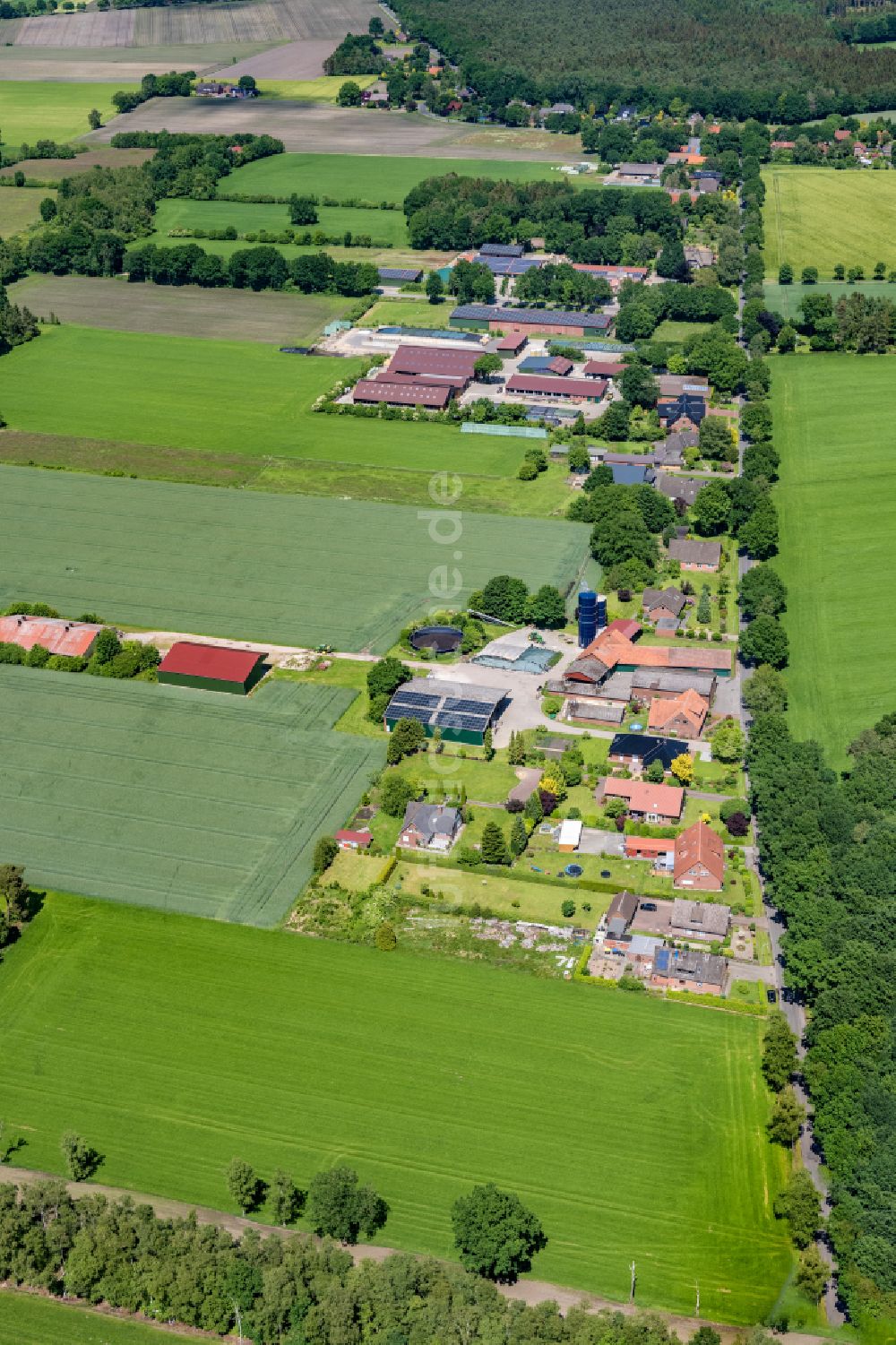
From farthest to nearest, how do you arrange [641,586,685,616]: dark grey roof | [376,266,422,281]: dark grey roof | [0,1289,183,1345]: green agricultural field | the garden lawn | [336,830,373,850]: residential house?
[376,266,422,281]: dark grey roof < [641,586,685,616]: dark grey roof < [336,830,373,850]: residential house < the garden lawn < [0,1289,183,1345]: green agricultural field

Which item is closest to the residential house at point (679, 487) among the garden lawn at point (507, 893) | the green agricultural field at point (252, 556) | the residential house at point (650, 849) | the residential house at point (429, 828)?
the green agricultural field at point (252, 556)

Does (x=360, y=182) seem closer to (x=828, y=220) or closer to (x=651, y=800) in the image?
(x=828, y=220)

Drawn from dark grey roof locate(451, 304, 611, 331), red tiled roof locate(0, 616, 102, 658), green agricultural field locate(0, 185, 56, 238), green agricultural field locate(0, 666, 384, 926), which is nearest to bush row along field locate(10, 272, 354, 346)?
dark grey roof locate(451, 304, 611, 331)

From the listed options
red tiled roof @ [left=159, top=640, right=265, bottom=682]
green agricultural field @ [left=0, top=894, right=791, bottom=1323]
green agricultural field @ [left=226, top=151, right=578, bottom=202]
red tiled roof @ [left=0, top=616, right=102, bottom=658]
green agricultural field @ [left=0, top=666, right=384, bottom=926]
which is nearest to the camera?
green agricultural field @ [left=0, top=894, right=791, bottom=1323]

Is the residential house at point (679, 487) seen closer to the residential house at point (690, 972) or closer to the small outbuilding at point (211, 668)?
the small outbuilding at point (211, 668)

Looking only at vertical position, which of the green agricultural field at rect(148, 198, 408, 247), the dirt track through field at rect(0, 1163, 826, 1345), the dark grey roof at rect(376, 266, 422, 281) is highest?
the green agricultural field at rect(148, 198, 408, 247)

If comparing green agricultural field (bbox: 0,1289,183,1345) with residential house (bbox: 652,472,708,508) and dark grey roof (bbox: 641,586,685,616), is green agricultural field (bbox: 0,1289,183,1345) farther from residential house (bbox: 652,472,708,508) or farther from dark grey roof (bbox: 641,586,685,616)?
residential house (bbox: 652,472,708,508)
